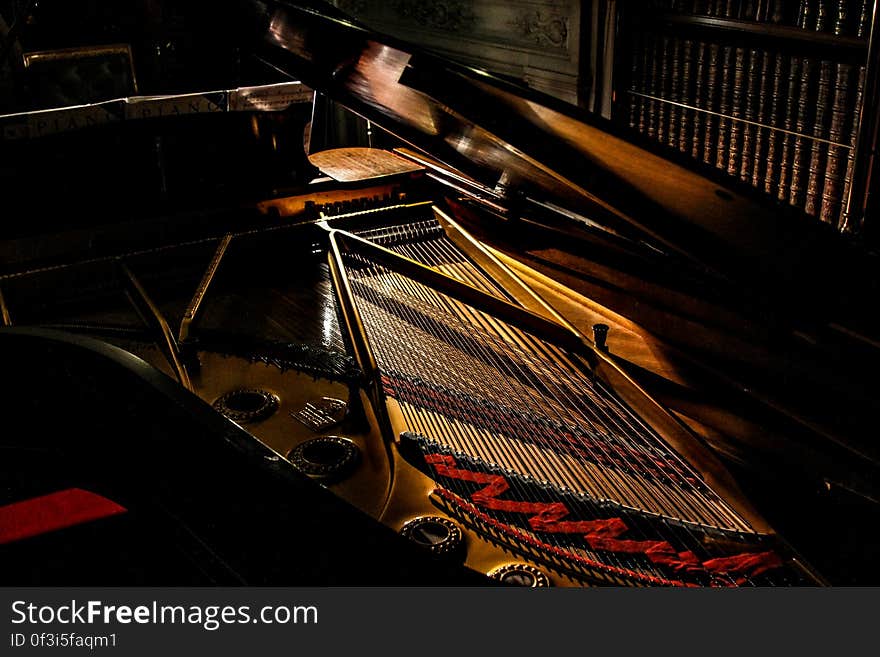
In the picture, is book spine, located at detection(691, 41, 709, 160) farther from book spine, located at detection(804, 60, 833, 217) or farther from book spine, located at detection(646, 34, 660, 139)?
book spine, located at detection(804, 60, 833, 217)

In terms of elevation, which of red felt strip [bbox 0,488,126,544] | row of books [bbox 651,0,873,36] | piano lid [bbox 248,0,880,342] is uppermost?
row of books [bbox 651,0,873,36]

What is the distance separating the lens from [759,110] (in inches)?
149

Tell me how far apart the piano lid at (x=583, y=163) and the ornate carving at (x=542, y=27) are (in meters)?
2.85

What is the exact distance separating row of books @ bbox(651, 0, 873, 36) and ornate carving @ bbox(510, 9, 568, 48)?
94 centimetres

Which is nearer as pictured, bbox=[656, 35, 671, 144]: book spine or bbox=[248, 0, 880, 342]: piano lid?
bbox=[248, 0, 880, 342]: piano lid

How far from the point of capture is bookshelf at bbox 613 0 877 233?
3.33m

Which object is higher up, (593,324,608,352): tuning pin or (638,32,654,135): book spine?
(638,32,654,135): book spine

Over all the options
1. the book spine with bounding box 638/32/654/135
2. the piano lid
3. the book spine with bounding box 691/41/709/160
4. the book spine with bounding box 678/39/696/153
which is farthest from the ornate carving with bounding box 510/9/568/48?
the piano lid

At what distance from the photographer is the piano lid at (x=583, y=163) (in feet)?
4.20

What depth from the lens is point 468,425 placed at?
239 cm

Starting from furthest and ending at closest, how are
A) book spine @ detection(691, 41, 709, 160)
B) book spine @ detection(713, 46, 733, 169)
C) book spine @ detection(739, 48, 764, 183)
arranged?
1. book spine @ detection(691, 41, 709, 160)
2. book spine @ detection(713, 46, 733, 169)
3. book spine @ detection(739, 48, 764, 183)

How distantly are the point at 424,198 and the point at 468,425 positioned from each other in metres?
1.41

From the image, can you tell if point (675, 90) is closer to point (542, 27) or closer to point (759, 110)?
point (759, 110)
